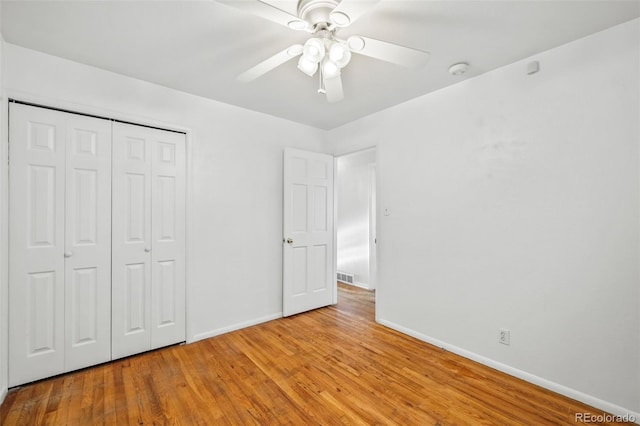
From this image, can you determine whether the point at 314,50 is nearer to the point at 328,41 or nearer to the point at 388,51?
the point at 328,41

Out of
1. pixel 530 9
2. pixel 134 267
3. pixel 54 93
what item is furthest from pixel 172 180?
pixel 530 9

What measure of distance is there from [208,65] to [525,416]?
3.39 m

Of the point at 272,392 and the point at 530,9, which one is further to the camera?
the point at 272,392

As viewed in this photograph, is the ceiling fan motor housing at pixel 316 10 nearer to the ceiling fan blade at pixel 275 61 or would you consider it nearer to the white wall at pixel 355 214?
the ceiling fan blade at pixel 275 61

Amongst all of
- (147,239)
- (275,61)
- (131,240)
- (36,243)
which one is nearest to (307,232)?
(147,239)

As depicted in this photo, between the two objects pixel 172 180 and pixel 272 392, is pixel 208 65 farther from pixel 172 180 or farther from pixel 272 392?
pixel 272 392

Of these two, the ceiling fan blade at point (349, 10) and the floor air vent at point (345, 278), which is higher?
the ceiling fan blade at point (349, 10)

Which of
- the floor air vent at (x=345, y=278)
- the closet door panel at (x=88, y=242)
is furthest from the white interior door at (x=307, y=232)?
the closet door panel at (x=88, y=242)

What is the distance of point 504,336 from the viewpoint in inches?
89.0

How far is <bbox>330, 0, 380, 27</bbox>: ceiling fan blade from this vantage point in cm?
121

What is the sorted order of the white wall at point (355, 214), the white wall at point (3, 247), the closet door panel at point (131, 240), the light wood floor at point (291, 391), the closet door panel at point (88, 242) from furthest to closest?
the white wall at point (355, 214)
the closet door panel at point (131, 240)
the closet door panel at point (88, 242)
the white wall at point (3, 247)
the light wood floor at point (291, 391)

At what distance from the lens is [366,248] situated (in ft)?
16.2

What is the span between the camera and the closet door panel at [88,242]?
87.6 inches

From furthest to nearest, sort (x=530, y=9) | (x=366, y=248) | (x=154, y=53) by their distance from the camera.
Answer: (x=366, y=248), (x=154, y=53), (x=530, y=9)
